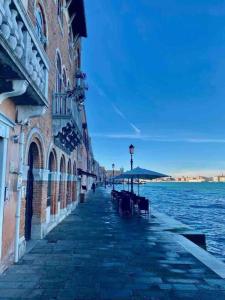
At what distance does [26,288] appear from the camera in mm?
5793

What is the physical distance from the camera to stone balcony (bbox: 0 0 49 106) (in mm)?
4477

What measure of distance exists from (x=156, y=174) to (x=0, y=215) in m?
13.4

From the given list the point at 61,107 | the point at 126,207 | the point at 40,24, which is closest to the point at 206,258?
the point at 61,107

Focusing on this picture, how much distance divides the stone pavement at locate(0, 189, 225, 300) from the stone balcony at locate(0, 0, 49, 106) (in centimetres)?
383

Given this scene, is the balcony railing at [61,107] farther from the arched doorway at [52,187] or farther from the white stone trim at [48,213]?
the white stone trim at [48,213]

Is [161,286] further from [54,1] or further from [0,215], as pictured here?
[54,1]

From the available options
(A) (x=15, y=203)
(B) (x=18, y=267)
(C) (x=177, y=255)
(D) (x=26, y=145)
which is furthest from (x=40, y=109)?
(C) (x=177, y=255)

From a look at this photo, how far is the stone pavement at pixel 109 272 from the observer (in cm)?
566

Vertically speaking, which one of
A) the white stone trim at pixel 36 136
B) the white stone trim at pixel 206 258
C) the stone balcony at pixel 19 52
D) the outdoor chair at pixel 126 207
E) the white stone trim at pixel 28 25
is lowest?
the white stone trim at pixel 206 258

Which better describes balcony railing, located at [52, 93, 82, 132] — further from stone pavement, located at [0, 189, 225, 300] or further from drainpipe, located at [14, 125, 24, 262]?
stone pavement, located at [0, 189, 225, 300]

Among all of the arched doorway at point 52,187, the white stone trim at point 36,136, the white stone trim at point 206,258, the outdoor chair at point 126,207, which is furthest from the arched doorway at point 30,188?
the outdoor chair at point 126,207

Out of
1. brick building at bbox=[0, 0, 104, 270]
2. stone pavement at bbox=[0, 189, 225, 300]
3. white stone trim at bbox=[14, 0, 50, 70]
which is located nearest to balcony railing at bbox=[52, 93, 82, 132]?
brick building at bbox=[0, 0, 104, 270]

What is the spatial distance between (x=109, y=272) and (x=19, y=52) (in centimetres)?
499

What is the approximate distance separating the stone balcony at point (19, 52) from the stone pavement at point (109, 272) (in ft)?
12.6
